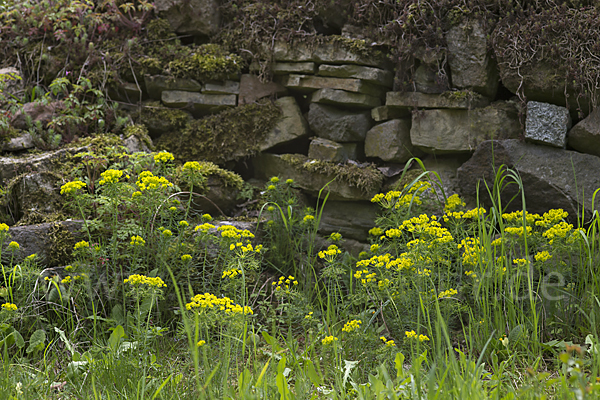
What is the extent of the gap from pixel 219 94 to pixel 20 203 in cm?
182

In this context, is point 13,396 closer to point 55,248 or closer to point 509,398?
point 55,248

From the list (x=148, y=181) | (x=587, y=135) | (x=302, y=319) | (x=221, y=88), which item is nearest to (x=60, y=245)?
(x=148, y=181)

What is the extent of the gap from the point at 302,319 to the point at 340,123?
1994 mm

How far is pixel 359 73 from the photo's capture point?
3785mm

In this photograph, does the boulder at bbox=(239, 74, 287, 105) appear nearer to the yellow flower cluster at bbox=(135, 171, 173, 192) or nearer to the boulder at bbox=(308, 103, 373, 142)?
the boulder at bbox=(308, 103, 373, 142)

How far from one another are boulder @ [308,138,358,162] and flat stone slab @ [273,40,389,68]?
0.69 metres

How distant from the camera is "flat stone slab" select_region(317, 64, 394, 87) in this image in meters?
3.77

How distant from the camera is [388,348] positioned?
2.11 metres

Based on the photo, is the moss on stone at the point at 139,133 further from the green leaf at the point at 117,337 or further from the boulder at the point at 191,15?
the green leaf at the point at 117,337

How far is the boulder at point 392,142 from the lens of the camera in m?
3.82

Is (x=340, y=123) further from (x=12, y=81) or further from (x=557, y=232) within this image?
(x=12, y=81)

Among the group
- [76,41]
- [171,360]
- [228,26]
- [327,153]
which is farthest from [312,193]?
[76,41]

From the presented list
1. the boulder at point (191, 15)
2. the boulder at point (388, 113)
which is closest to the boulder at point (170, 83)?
the boulder at point (191, 15)

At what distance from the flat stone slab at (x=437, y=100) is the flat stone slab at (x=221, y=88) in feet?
4.48
